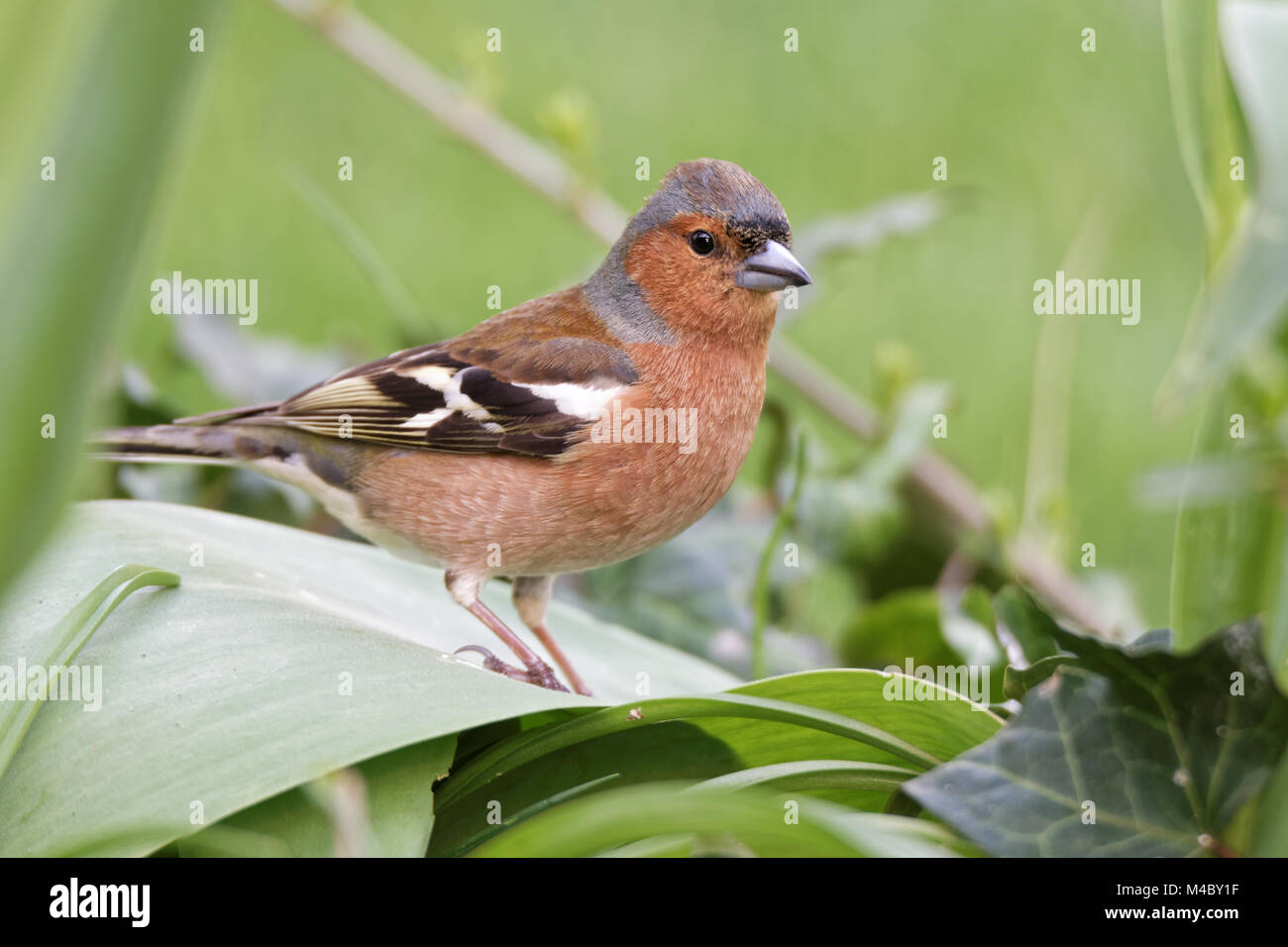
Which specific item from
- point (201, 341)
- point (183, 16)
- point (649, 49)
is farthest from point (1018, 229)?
point (183, 16)

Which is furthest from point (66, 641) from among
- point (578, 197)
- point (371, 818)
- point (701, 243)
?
point (578, 197)

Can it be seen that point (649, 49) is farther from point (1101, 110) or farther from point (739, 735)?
point (739, 735)

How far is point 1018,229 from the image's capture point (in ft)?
17.3

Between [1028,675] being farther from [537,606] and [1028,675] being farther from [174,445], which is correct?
[174,445]

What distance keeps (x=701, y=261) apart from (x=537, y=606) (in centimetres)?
61

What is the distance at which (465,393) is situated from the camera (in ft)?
6.79

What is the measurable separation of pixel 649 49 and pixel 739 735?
4926mm

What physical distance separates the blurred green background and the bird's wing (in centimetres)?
169

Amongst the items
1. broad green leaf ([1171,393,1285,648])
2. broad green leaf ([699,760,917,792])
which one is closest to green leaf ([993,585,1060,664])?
broad green leaf ([1171,393,1285,648])

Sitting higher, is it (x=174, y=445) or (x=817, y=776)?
(x=174, y=445)

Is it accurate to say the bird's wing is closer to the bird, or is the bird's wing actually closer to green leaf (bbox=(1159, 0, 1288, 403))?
the bird

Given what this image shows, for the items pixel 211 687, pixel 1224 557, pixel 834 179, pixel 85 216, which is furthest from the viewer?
pixel 834 179

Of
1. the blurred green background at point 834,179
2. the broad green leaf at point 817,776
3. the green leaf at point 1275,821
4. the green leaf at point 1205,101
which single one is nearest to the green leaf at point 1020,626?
the broad green leaf at point 817,776
